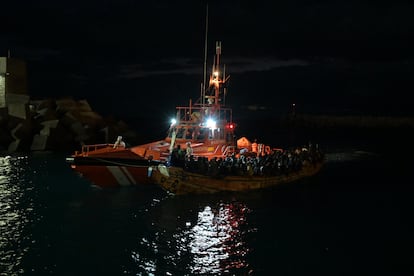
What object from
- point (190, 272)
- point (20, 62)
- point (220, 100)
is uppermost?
point (20, 62)

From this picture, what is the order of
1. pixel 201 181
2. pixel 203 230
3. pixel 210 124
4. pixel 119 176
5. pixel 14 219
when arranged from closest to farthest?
pixel 203 230
pixel 14 219
pixel 201 181
pixel 119 176
pixel 210 124

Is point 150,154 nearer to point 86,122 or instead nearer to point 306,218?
point 306,218

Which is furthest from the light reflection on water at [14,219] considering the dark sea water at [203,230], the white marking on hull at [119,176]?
the white marking on hull at [119,176]

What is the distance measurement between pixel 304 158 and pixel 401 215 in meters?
9.79

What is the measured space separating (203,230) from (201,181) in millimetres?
5038

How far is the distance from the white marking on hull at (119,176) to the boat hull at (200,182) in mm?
1925

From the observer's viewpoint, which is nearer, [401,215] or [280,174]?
[401,215]

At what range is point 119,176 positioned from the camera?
74.2 ft

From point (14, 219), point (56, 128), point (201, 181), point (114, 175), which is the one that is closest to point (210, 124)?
point (201, 181)

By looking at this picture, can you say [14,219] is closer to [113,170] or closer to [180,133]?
[113,170]

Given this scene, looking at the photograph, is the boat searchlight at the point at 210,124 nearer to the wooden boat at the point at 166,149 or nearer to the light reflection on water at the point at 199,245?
the wooden boat at the point at 166,149

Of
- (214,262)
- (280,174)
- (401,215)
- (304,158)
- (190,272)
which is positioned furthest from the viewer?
(304,158)

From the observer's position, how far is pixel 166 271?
13.0 meters

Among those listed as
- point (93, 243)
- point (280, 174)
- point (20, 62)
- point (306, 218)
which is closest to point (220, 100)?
point (280, 174)
